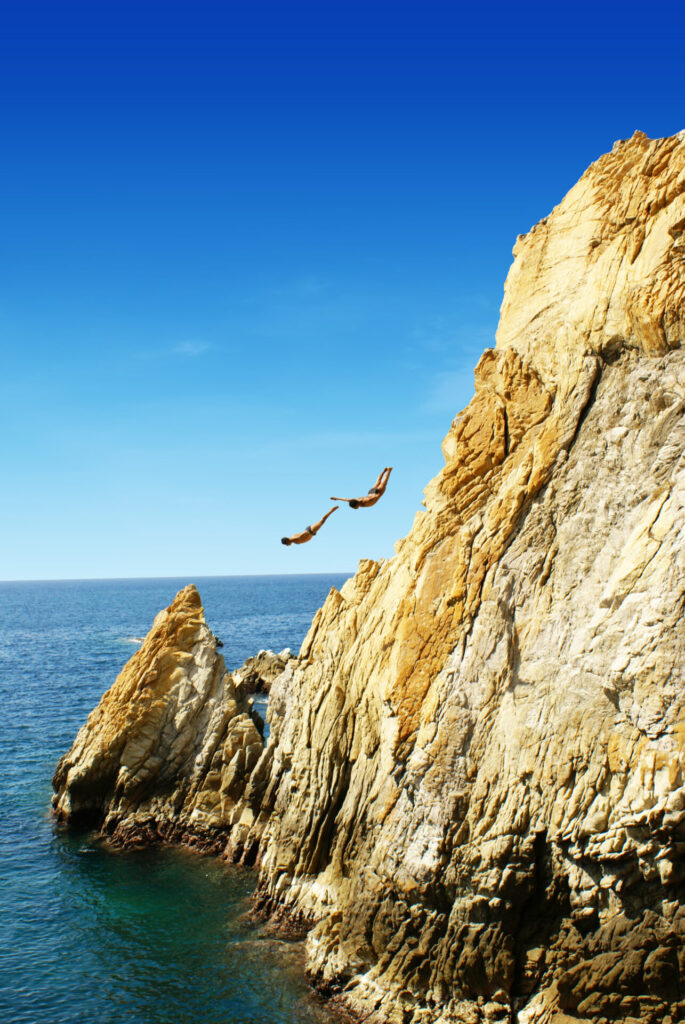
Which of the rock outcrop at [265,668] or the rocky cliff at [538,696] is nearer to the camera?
the rocky cliff at [538,696]

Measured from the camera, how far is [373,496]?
2319 centimetres

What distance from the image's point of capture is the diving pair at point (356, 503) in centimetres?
2302

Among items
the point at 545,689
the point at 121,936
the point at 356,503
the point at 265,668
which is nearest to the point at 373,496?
the point at 356,503

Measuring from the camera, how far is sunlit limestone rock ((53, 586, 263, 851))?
31534 millimetres

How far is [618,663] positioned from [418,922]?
8587 mm

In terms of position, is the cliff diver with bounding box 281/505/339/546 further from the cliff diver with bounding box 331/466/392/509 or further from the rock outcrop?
the rock outcrop

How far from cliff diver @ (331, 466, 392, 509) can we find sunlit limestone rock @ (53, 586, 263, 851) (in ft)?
47.0

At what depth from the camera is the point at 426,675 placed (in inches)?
818

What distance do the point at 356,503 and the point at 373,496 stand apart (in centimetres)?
62

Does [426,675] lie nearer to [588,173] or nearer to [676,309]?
[676,309]

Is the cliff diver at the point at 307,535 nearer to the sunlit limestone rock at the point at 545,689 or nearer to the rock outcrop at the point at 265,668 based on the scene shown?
the sunlit limestone rock at the point at 545,689

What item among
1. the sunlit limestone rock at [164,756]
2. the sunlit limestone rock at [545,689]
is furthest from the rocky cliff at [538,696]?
the sunlit limestone rock at [164,756]

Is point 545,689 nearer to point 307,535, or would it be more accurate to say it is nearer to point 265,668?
point 307,535

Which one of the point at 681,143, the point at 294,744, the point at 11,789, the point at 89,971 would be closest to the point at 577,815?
the point at 294,744
